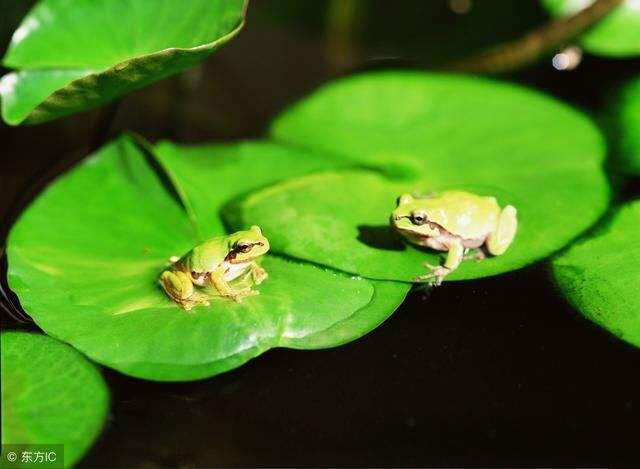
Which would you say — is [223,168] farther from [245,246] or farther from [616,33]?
[616,33]

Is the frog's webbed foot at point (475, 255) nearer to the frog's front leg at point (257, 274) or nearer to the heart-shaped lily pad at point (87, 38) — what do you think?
the frog's front leg at point (257, 274)

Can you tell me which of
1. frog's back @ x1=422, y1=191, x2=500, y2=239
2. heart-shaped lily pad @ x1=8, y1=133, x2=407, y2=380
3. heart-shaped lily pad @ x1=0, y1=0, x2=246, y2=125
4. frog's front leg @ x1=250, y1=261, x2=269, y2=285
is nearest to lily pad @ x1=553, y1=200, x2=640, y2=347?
frog's back @ x1=422, y1=191, x2=500, y2=239

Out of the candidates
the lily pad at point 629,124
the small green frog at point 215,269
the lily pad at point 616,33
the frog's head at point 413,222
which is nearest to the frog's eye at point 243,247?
the small green frog at point 215,269

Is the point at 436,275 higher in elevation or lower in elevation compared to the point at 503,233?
lower

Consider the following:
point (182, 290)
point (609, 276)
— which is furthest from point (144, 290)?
point (609, 276)

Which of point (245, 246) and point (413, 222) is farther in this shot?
point (413, 222)

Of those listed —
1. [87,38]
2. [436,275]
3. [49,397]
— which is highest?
[87,38]

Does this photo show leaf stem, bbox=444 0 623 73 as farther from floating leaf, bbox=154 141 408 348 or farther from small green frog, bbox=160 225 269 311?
small green frog, bbox=160 225 269 311
